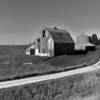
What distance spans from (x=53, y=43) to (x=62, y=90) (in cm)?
2812

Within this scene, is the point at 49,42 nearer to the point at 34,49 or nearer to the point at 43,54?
the point at 43,54

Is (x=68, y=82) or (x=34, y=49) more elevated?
(x=34, y=49)

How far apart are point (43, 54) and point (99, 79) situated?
2885 centimetres

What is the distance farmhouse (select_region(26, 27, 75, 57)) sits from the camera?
152ft

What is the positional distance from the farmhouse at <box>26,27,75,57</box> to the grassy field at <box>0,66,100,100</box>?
24014 mm

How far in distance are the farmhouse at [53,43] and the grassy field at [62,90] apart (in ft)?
78.8

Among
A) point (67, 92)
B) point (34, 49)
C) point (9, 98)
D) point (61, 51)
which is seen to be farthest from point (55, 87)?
point (34, 49)

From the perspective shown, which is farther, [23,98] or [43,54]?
[43,54]

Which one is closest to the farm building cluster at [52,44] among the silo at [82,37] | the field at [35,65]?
the field at [35,65]

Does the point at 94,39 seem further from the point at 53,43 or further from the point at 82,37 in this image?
the point at 53,43

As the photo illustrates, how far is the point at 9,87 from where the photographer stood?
14.7 m

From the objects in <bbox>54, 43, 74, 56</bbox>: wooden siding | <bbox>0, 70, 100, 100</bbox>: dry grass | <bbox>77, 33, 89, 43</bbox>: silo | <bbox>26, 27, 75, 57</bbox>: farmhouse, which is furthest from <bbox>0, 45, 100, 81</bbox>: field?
<bbox>77, 33, 89, 43</bbox>: silo

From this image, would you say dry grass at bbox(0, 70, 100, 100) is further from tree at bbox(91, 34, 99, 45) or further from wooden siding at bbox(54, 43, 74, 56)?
tree at bbox(91, 34, 99, 45)

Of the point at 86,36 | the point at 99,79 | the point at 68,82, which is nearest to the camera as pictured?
the point at 68,82
